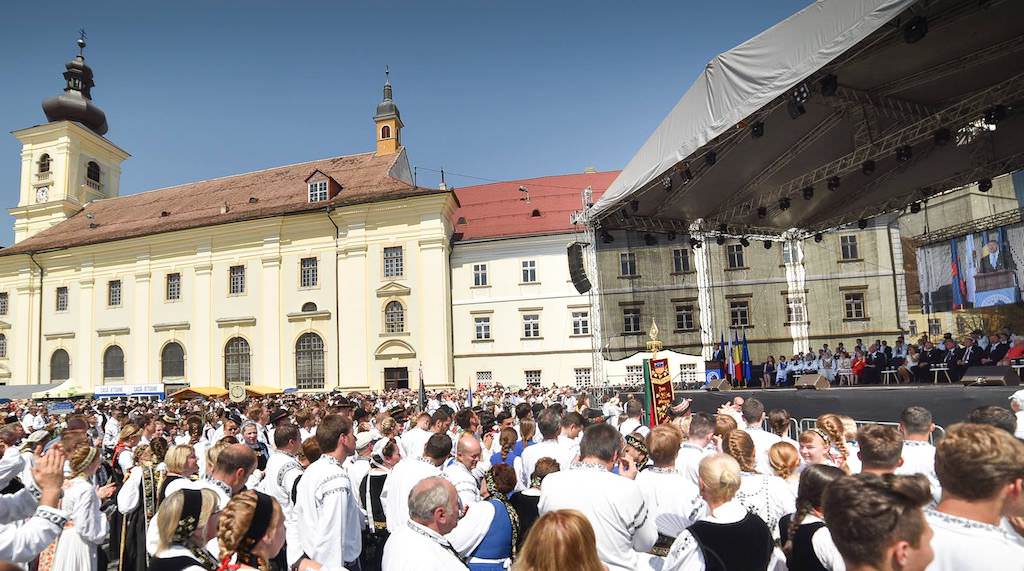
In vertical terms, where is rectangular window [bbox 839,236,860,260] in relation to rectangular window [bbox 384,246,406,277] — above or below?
below

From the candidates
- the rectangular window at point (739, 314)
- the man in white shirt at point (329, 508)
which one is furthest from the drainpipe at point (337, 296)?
the man in white shirt at point (329, 508)

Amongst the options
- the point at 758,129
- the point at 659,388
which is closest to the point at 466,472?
the point at 659,388

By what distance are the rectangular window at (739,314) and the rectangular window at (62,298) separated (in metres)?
43.4

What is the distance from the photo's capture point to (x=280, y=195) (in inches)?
1693

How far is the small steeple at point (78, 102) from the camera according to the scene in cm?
5025

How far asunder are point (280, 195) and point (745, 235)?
103 ft

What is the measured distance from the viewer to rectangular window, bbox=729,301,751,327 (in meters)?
33.1

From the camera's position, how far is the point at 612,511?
391 centimetres

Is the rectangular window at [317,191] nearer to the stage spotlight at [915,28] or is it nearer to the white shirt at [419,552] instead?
the stage spotlight at [915,28]

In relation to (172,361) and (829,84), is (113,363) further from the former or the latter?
(829,84)

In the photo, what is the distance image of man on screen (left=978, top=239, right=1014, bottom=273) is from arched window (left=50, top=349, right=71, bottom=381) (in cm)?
5036

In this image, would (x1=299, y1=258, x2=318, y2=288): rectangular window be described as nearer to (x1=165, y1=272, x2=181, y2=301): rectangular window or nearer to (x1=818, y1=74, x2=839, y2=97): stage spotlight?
(x1=165, y1=272, x2=181, y2=301): rectangular window

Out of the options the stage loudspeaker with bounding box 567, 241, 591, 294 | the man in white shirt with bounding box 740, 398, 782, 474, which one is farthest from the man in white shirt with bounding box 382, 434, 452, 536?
the stage loudspeaker with bounding box 567, 241, 591, 294

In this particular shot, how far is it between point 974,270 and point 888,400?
11396mm
